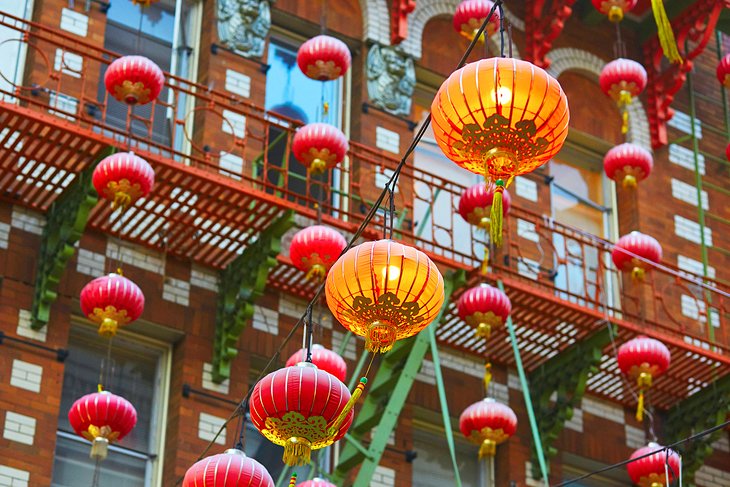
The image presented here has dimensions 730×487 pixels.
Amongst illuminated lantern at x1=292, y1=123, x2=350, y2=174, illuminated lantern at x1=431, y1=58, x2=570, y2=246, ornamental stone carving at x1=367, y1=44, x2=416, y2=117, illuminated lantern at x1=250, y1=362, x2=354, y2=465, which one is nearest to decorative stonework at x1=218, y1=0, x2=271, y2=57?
ornamental stone carving at x1=367, y1=44, x2=416, y2=117

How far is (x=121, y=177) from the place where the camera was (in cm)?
1639

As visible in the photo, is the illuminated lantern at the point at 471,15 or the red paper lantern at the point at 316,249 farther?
the illuminated lantern at the point at 471,15

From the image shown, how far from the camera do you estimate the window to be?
1752 cm

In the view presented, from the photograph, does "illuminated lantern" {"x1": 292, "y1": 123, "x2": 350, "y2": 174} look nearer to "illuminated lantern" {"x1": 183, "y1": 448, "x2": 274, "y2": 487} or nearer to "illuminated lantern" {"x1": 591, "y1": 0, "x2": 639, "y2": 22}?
"illuminated lantern" {"x1": 183, "y1": 448, "x2": 274, "y2": 487}

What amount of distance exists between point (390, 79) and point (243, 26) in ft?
7.25

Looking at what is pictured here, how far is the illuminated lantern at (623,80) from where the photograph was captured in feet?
70.1

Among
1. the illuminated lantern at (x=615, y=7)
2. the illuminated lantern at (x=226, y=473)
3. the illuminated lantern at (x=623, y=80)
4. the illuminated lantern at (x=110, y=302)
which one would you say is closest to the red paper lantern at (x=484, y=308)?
the illuminated lantern at (x=110, y=302)

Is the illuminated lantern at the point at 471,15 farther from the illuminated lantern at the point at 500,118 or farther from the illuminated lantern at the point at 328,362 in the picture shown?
the illuminated lantern at the point at 500,118

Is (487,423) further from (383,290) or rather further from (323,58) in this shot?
(383,290)

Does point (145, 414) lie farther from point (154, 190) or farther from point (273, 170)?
point (273, 170)

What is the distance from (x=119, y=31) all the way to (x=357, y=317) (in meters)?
8.91

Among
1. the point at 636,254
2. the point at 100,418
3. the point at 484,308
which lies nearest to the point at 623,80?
the point at 636,254

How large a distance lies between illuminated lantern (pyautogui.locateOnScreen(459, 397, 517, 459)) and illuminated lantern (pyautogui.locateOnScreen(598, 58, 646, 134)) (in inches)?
203

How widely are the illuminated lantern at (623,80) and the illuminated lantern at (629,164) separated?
732 millimetres
